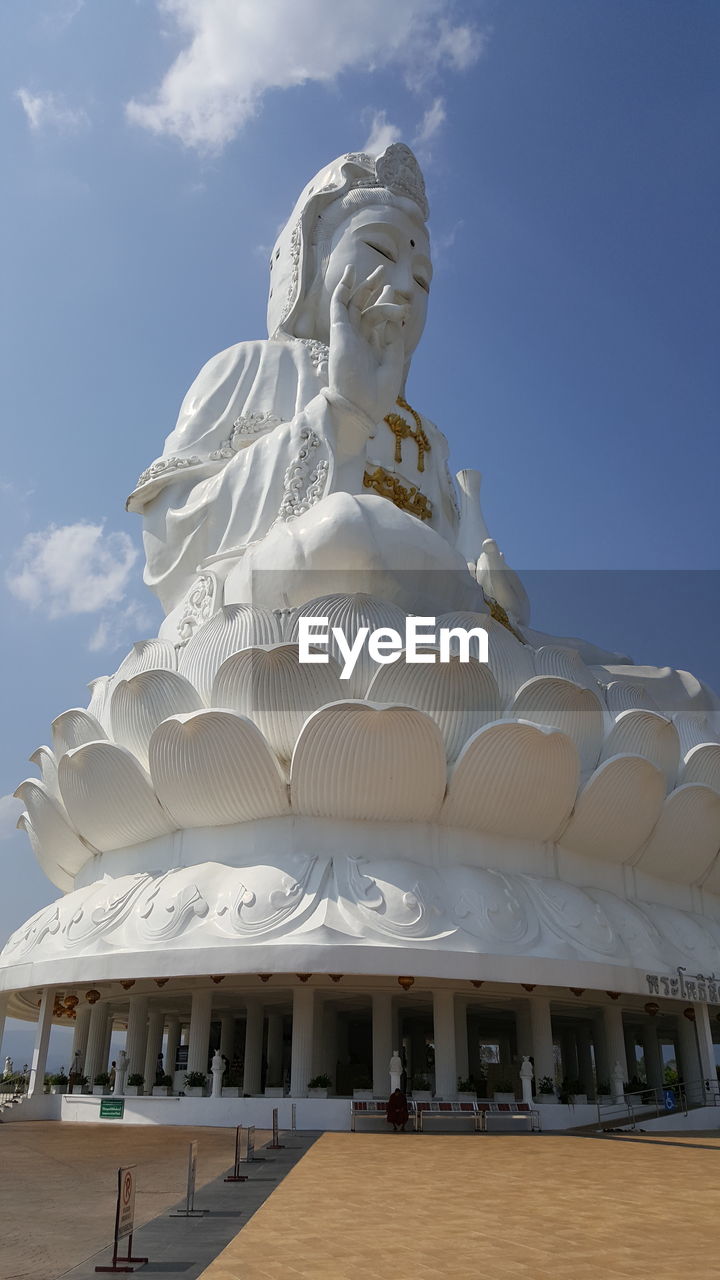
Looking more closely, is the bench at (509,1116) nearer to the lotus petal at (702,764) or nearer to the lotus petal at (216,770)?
the lotus petal at (216,770)

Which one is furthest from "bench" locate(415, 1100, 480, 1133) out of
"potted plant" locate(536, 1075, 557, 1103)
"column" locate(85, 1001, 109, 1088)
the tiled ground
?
"column" locate(85, 1001, 109, 1088)

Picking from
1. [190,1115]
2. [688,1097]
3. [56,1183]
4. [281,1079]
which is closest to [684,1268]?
[56,1183]

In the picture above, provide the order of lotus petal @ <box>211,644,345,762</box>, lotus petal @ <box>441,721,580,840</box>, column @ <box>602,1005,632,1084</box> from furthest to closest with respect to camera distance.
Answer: column @ <box>602,1005,632,1084</box> → lotus petal @ <box>211,644,345,762</box> → lotus petal @ <box>441,721,580,840</box>

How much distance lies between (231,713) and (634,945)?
620cm

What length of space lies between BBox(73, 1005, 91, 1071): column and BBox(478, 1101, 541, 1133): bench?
779cm

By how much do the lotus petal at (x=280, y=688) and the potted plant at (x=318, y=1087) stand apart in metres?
4.00

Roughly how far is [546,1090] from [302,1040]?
10.6ft

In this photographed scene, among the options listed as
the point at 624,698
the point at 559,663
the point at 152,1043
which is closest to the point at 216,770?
the point at 559,663

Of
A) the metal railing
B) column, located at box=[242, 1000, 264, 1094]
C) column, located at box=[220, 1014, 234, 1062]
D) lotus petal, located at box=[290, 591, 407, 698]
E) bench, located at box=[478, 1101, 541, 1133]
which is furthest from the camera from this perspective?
column, located at box=[220, 1014, 234, 1062]

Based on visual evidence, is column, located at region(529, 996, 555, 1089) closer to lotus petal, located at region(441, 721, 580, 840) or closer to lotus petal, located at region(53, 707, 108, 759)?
lotus petal, located at region(441, 721, 580, 840)

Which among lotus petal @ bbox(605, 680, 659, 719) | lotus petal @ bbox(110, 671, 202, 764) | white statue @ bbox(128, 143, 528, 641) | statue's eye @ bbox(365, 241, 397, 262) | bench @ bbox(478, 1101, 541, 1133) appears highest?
statue's eye @ bbox(365, 241, 397, 262)

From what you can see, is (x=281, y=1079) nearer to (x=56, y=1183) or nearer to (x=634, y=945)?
(x=634, y=945)

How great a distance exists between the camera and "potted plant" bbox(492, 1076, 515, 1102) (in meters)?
12.7

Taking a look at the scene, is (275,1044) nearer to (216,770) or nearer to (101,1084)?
(101,1084)
